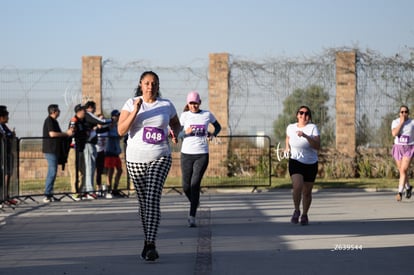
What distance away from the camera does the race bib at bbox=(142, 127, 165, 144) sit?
390 inches

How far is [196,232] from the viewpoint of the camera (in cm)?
1250

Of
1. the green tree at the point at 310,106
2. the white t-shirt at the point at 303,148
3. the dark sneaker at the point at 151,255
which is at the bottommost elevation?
the dark sneaker at the point at 151,255

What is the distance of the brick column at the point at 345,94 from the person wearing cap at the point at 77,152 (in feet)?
28.0

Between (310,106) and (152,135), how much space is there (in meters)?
15.8

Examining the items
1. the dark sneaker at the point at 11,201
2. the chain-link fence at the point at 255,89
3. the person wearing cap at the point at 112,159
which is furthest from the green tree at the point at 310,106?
the dark sneaker at the point at 11,201

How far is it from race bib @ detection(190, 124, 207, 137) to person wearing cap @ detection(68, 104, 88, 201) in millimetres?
5632

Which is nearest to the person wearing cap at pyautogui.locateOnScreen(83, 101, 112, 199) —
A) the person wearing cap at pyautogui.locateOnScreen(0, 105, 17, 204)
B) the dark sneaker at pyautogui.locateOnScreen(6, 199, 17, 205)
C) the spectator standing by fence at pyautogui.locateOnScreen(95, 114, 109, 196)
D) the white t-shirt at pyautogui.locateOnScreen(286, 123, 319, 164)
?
the spectator standing by fence at pyautogui.locateOnScreen(95, 114, 109, 196)

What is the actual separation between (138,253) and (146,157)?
119cm

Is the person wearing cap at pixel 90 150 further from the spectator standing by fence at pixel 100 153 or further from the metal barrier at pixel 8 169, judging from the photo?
the metal barrier at pixel 8 169

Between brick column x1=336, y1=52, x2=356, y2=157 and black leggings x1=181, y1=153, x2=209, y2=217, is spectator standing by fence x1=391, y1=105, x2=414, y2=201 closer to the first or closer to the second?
black leggings x1=181, y1=153, x2=209, y2=217

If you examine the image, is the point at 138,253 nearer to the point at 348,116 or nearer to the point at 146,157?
the point at 146,157

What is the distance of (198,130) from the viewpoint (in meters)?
13.7

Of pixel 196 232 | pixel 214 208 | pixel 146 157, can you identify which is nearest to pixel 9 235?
pixel 196 232

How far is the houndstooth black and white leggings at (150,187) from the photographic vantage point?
977 centimetres
